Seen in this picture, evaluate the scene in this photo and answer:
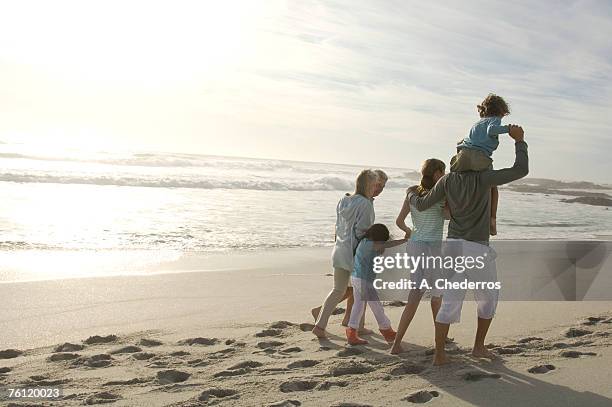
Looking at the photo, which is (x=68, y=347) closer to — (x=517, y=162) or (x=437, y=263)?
(x=437, y=263)

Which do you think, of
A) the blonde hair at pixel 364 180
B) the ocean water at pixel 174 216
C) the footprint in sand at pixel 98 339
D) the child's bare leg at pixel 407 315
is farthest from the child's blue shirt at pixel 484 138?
the ocean water at pixel 174 216

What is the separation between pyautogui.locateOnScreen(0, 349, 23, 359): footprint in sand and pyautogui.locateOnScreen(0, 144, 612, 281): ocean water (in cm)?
322

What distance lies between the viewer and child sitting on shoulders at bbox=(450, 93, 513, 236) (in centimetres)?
440

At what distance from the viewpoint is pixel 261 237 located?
1284cm

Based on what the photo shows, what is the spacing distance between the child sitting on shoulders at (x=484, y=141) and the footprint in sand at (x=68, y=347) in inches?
130

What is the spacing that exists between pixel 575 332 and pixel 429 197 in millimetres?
2054

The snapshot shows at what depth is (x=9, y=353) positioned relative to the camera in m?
5.04

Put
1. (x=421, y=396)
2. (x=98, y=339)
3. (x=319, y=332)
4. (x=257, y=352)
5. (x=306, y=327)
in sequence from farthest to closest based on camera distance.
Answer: (x=306, y=327) → (x=319, y=332) → (x=98, y=339) → (x=257, y=352) → (x=421, y=396)

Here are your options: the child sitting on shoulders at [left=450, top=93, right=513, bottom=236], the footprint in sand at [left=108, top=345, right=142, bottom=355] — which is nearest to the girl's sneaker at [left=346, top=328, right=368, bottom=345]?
the child sitting on shoulders at [left=450, top=93, right=513, bottom=236]

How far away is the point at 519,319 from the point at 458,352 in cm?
152

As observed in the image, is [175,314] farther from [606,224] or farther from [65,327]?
[606,224]

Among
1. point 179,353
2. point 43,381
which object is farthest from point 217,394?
point 43,381

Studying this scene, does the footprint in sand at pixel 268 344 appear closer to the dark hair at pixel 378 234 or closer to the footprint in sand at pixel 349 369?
the footprint in sand at pixel 349 369

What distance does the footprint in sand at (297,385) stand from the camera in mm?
4152
